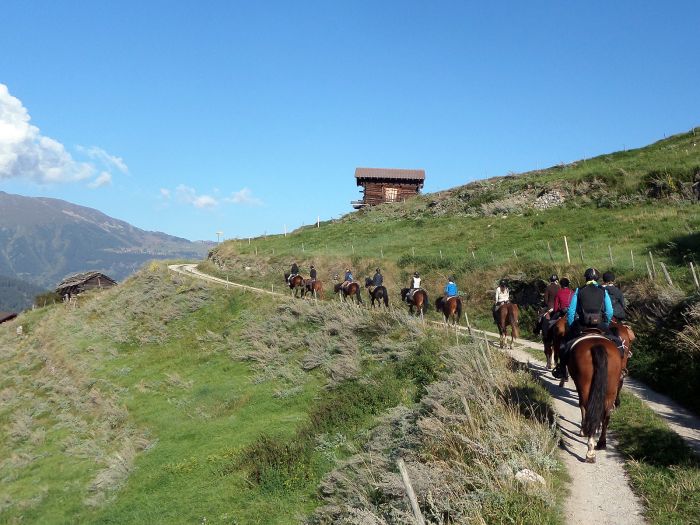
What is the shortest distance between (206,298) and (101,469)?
21.7m

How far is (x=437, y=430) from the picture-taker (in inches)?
360

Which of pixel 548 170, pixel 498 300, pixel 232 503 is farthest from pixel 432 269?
pixel 548 170

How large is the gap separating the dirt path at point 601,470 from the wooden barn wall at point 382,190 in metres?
61.0

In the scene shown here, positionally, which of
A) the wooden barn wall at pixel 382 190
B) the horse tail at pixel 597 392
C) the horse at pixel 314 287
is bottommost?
the horse tail at pixel 597 392

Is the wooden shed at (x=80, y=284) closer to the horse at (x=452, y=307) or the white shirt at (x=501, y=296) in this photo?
the horse at (x=452, y=307)

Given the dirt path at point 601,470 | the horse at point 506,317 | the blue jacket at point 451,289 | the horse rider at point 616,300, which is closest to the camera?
the dirt path at point 601,470

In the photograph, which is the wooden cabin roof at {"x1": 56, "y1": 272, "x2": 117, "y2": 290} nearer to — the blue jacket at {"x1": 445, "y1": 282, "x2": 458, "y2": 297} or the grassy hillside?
the grassy hillside

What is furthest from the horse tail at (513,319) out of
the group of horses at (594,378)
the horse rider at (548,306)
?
the group of horses at (594,378)

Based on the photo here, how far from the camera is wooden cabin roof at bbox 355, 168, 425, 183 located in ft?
236

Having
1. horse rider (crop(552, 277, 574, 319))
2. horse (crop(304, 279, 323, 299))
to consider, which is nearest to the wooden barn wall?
horse (crop(304, 279, 323, 299))

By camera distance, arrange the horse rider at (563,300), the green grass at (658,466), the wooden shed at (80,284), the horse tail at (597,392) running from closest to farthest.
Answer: the green grass at (658,466), the horse tail at (597,392), the horse rider at (563,300), the wooden shed at (80,284)

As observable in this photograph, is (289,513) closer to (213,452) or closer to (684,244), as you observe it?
(213,452)

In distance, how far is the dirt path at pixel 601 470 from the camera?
6.68 meters

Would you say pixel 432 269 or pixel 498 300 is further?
pixel 432 269
